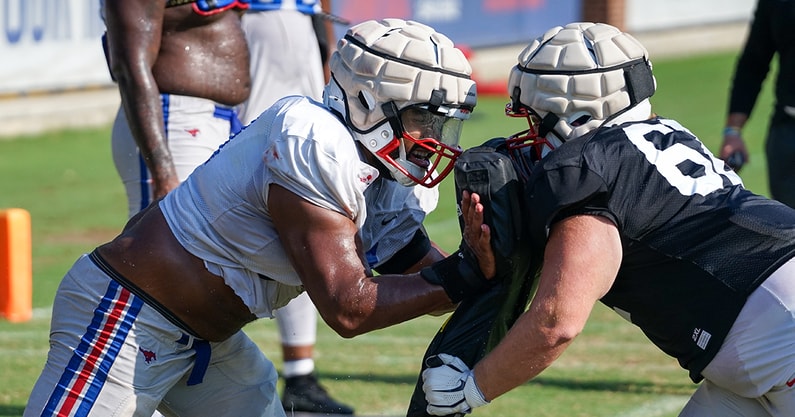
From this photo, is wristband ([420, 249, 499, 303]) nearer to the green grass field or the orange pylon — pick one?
the green grass field

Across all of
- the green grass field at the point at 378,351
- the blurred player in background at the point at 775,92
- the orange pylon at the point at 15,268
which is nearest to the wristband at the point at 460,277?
the green grass field at the point at 378,351

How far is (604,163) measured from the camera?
2.82 metres

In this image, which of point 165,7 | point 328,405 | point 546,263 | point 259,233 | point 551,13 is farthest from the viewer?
point 551,13

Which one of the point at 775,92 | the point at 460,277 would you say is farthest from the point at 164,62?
the point at 775,92

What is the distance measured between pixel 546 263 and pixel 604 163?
0.92 feet

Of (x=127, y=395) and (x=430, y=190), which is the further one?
(x=430, y=190)

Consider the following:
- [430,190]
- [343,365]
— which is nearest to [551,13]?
[343,365]

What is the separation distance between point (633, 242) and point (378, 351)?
312 cm

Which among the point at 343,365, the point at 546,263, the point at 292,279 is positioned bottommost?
the point at 343,365

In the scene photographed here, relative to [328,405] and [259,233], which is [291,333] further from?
[259,233]

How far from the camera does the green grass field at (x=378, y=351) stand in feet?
16.4

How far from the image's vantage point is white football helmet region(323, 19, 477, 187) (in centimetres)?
309

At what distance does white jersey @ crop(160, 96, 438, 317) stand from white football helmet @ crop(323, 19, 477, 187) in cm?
7

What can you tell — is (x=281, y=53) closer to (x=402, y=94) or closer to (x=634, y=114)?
(x=402, y=94)
